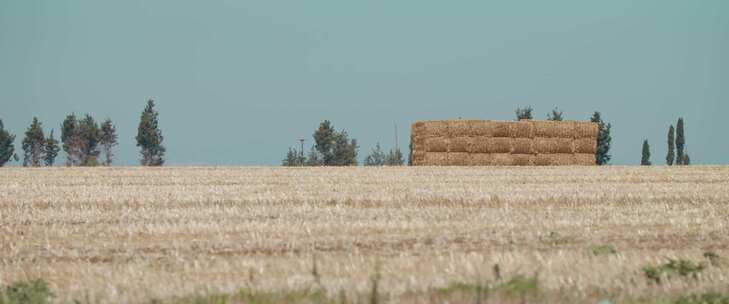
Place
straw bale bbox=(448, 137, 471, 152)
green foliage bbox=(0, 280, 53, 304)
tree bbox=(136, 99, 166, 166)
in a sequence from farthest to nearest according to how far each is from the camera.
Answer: tree bbox=(136, 99, 166, 166)
straw bale bbox=(448, 137, 471, 152)
green foliage bbox=(0, 280, 53, 304)

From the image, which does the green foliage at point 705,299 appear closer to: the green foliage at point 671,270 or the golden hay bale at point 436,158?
the green foliage at point 671,270

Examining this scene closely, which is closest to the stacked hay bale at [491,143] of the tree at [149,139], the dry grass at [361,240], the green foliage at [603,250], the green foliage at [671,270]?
the dry grass at [361,240]

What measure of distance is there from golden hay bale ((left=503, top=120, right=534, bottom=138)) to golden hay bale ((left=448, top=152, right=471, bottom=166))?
203 centimetres

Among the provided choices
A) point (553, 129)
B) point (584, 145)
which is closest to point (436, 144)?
point (553, 129)

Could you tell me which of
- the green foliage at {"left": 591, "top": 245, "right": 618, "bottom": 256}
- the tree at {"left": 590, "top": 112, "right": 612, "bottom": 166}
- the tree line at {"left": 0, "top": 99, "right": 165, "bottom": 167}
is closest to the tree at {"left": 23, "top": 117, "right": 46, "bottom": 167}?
the tree line at {"left": 0, "top": 99, "right": 165, "bottom": 167}

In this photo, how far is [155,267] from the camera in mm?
8531

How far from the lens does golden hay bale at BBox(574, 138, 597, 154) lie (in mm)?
41688

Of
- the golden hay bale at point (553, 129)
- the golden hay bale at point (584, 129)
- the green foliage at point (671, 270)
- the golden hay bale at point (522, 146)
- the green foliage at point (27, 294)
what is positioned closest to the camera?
the green foliage at point (27, 294)

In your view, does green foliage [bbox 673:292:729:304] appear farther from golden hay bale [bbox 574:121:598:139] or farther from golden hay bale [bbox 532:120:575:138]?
golden hay bale [bbox 574:121:598:139]

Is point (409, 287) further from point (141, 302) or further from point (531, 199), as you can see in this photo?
point (531, 199)

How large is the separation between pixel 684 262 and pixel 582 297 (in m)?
1.51

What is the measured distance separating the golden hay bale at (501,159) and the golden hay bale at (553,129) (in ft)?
4.97

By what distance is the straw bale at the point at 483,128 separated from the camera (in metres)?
40.2

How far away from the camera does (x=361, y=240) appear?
32.9ft
